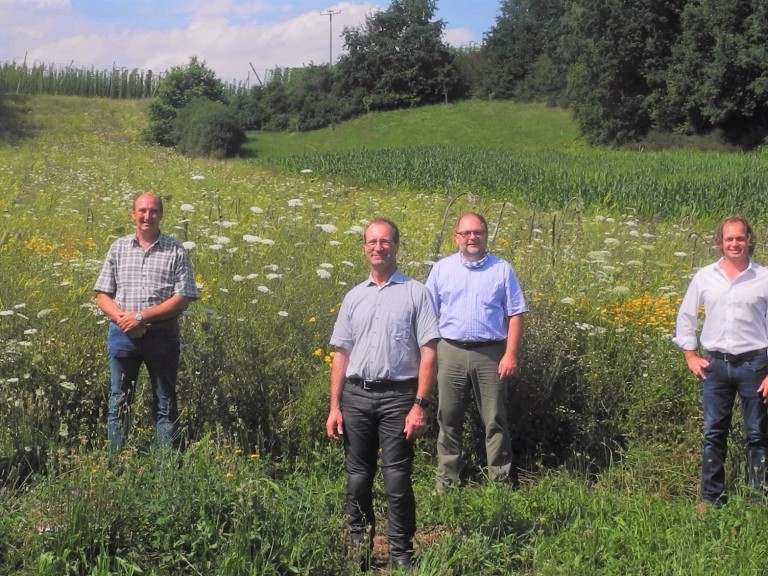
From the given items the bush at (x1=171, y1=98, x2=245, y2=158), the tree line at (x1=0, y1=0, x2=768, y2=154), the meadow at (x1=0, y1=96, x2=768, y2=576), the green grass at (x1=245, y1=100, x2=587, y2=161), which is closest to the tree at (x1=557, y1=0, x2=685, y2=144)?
the tree line at (x1=0, y1=0, x2=768, y2=154)

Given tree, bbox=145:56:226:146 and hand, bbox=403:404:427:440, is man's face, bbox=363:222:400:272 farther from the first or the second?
tree, bbox=145:56:226:146

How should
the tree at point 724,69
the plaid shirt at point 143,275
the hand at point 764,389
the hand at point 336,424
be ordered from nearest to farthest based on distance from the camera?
the hand at point 336,424
the hand at point 764,389
the plaid shirt at point 143,275
the tree at point 724,69

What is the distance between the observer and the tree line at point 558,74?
143 ft

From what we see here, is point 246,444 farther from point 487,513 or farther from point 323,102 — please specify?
point 323,102

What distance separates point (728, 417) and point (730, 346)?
44 cm

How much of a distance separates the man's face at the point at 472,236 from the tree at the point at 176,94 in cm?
4114

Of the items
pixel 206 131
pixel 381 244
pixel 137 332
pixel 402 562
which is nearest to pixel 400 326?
pixel 381 244

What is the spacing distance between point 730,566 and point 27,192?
41.2ft

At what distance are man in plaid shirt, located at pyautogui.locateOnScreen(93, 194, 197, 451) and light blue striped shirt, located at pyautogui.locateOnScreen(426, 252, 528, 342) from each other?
5.16ft

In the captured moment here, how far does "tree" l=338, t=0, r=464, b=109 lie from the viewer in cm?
6309

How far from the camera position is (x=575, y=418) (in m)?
6.07

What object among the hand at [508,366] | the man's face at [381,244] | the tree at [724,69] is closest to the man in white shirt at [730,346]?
the hand at [508,366]

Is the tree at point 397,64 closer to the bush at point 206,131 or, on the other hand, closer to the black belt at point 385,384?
the bush at point 206,131

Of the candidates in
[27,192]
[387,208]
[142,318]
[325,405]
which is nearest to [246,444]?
[325,405]
